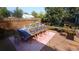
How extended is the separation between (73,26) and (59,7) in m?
0.32

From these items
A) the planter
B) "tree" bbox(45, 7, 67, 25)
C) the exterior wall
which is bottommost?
the planter

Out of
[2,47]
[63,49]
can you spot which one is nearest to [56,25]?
[63,49]

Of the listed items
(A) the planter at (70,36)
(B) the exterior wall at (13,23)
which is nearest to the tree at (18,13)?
(B) the exterior wall at (13,23)

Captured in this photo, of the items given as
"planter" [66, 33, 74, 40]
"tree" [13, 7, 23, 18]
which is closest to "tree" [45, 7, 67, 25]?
"planter" [66, 33, 74, 40]

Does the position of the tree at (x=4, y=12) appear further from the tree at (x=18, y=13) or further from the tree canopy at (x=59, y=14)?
the tree canopy at (x=59, y=14)

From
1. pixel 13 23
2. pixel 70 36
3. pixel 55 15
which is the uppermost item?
pixel 55 15

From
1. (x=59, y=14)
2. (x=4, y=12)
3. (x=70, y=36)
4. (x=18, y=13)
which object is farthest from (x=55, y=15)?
(x=4, y=12)

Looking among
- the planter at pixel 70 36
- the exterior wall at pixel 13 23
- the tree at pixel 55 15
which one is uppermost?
the tree at pixel 55 15

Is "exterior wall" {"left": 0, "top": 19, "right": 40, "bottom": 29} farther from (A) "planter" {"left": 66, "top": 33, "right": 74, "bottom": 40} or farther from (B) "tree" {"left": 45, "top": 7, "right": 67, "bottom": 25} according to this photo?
(A) "planter" {"left": 66, "top": 33, "right": 74, "bottom": 40}

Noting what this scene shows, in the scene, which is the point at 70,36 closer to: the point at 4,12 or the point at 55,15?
the point at 55,15

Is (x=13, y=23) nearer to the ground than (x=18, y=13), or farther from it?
nearer to the ground

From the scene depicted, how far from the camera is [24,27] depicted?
10.0 feet

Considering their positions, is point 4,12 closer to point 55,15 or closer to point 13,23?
point 13,23
